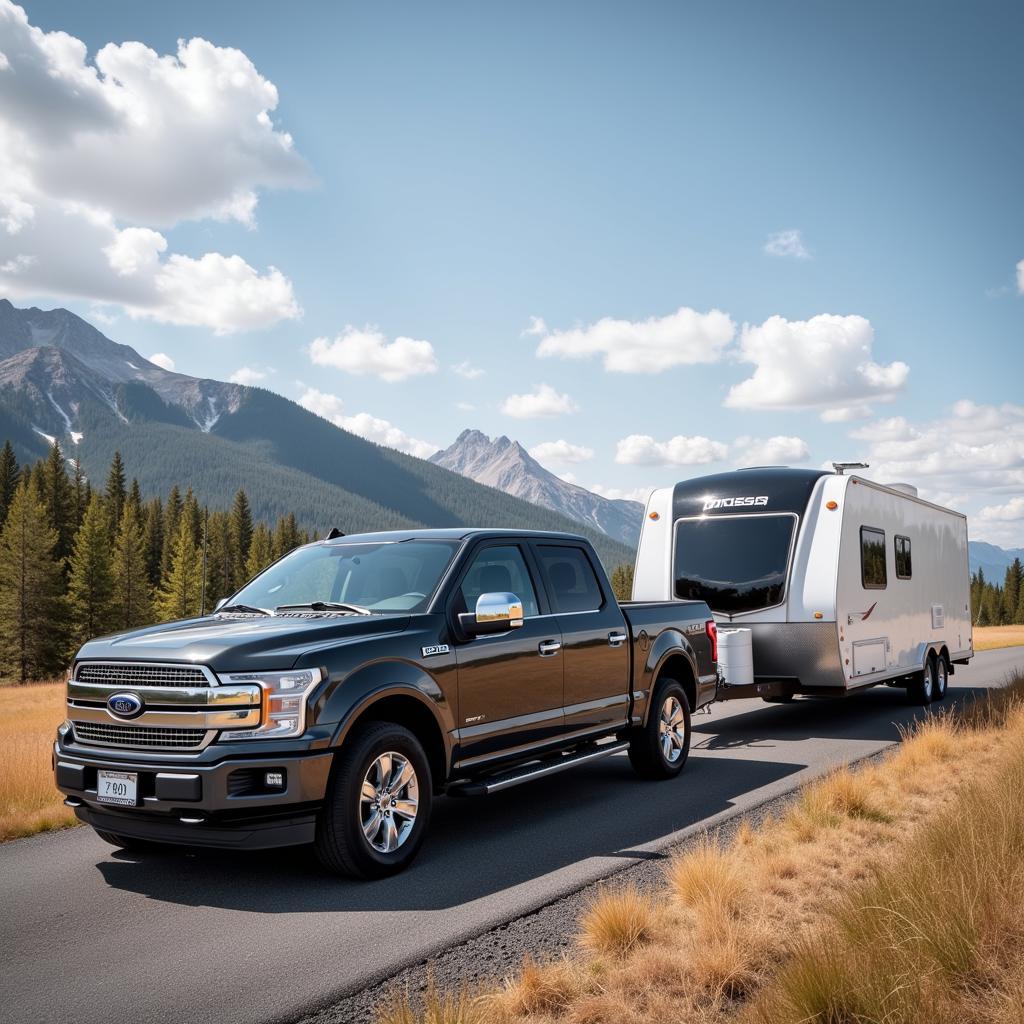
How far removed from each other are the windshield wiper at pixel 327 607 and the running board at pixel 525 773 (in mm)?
1264

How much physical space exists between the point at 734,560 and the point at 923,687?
5.10 m

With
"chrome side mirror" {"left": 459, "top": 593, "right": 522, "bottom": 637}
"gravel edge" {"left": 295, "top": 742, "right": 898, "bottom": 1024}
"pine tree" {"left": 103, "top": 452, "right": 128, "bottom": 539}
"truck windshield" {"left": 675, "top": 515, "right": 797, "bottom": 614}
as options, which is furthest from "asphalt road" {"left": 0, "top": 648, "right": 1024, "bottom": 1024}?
"pine tree" {"left": 103, "top": 452, "right": 128, "bottom": 539}

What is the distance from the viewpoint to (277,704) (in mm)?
5375

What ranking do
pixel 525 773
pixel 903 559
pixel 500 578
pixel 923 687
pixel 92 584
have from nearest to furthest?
1. pixel 525 773
2. pixel 500 578
3. pixel 903 559
4. pixel 923 687
5. pixel 92 584

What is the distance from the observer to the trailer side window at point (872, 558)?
12.5 metres

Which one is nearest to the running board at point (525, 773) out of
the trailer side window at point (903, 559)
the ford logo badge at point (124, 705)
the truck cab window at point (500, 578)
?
the truck cab window at point (500, 578)

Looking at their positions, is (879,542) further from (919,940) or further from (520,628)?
(919,940)

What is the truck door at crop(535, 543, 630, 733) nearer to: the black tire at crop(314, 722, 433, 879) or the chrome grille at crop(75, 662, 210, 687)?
the black tire at crop(314, 722, 433, 879)

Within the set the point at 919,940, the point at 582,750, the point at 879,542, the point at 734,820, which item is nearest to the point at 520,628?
the point at 582,750

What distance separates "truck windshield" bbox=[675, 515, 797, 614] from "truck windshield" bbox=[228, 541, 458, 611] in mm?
6069

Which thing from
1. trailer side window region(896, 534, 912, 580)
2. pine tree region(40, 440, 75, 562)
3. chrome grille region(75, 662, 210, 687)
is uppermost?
pine tree region(40, 440, 75, 562)

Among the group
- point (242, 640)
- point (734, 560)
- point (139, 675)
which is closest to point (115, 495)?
point (734, 560)

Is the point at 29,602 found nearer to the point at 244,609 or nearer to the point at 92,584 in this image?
the point at 92,584

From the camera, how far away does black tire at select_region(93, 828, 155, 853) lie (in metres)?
6.08
